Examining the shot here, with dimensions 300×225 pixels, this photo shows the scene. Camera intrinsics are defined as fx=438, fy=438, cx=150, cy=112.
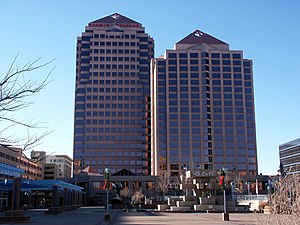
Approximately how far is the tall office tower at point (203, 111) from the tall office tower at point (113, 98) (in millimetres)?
14767

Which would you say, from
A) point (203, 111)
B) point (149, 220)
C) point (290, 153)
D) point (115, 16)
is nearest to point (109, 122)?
point (203, 111)

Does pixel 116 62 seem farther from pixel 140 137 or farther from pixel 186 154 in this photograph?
pixel 186 154

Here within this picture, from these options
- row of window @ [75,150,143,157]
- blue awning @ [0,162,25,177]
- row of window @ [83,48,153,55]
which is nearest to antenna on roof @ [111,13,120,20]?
row of window @ [83,48,153,55]

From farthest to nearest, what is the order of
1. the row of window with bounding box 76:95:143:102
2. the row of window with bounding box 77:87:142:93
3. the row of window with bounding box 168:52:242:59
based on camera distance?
the row of window with bounding box 77:87:142:93 → the row of window with bounding box 76:95:143:102 → the row of window with bounding box 168:52:242:59

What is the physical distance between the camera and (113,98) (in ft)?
499

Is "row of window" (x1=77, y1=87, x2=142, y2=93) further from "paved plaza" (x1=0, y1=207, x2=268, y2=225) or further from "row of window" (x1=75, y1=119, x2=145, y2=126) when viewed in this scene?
"paved plaza" (x1=0, y1=207, x2=268, y2=225)

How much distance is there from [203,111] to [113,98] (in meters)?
34.4

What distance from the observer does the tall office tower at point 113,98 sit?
14700 centimetres

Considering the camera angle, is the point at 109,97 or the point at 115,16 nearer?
the point at 109,97

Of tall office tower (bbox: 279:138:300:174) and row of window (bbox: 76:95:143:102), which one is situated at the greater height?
row of window (bbox: 76:95:143:102)

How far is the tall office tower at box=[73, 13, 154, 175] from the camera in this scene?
14700 cm

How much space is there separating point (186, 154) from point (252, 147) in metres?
20.9

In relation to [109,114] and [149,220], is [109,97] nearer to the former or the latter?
[109,114]

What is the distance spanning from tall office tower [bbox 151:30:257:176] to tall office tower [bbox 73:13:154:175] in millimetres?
14767
